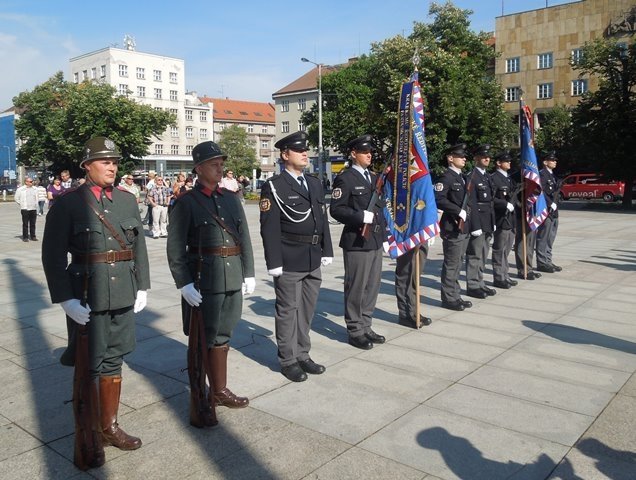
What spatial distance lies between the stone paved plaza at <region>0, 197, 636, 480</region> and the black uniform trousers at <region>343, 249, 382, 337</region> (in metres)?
0.28

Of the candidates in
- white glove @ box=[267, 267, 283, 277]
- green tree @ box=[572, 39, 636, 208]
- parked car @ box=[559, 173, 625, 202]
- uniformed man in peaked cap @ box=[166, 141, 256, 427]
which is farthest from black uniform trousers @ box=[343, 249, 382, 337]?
parked car @ box=[559, 173, 625, 202]

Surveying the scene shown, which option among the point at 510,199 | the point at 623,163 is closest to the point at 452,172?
the point at 510,199

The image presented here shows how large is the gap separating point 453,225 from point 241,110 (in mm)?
107526

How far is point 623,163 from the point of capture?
92.2 ft

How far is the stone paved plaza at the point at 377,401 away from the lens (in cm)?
350

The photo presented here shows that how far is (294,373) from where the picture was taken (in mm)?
4906

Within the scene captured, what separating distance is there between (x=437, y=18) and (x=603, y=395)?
3854cm

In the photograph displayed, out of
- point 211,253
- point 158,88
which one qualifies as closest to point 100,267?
point 211,253

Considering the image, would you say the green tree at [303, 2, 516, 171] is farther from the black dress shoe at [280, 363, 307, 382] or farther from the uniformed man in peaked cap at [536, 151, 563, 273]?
the black dress shoe at [280, 363, 307, 382]

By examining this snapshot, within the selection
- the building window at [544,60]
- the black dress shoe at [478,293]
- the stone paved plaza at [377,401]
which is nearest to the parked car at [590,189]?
the building window at [544,60]

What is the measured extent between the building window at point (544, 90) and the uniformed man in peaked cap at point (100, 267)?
5176 cm

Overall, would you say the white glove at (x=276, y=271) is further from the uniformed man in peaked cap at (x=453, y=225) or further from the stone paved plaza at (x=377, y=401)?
the uniformed man in peaked cap at (x=453, y=225)

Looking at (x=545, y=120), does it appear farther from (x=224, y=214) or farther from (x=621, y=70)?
(x=224, y=214)

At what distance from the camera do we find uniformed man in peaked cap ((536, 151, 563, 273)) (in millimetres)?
10438
